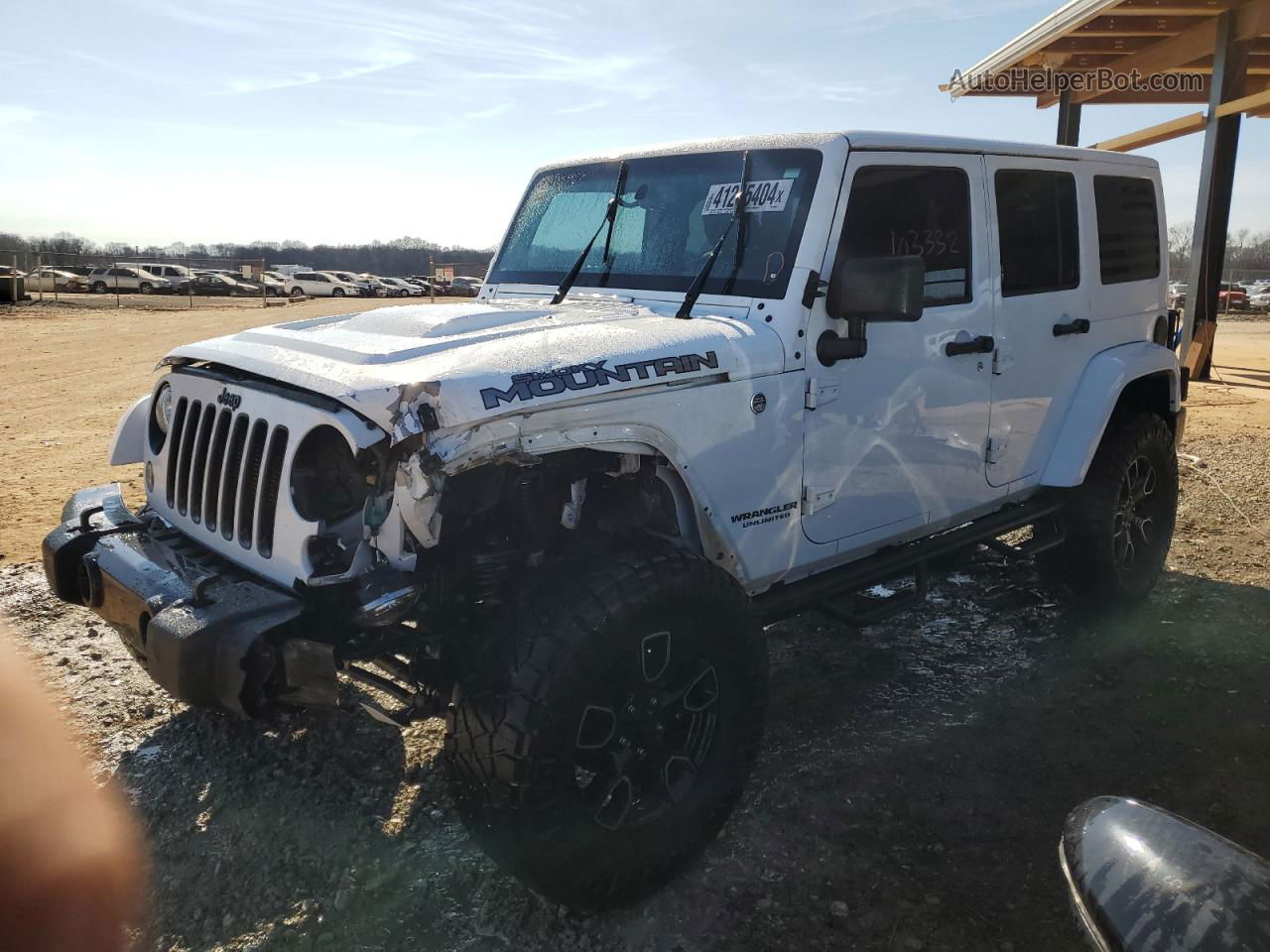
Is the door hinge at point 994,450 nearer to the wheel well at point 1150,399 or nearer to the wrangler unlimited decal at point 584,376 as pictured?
the wheel well at point 1150,399

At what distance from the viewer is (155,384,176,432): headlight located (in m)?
3.26

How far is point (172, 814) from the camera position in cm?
312

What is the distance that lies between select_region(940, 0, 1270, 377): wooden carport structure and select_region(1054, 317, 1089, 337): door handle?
7557mm

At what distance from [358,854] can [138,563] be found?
3.58 ft

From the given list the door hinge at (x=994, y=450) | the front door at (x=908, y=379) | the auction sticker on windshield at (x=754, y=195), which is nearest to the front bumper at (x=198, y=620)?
the front door at (x=908, y=379)

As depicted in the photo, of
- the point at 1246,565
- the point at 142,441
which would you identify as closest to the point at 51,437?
the point at 142,441

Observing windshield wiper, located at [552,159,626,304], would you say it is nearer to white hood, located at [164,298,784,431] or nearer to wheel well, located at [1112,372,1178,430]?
white hood, located at [164,298,784,431]

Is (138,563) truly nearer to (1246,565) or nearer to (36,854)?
(36,854)

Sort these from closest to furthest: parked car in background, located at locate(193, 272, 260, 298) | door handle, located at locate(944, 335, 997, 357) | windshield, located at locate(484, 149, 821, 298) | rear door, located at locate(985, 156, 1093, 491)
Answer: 1. windshield, located at locate(484, 149, 821, 298)
2. door handle, located at locate(944, 335, 997, 357)
3. rear door, located at locate(985, 156, 1093, 491)
4. parked car in background, located at locate(193, 272, 260, 298)

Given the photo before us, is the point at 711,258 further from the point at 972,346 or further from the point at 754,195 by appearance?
the point at 972,346

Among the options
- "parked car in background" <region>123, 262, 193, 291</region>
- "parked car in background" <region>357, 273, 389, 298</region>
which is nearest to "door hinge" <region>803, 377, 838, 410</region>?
"parked car in background" <region>123, 262, 193, 291</region>

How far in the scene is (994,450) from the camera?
3.96m

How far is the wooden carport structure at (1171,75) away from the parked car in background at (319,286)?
1381 inches

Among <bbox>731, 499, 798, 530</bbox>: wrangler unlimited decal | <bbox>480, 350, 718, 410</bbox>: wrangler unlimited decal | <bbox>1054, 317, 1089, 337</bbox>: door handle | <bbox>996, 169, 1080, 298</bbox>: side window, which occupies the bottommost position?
<bbox>731, 499, 798, 530</bbox>: wrangler unlimited decal
